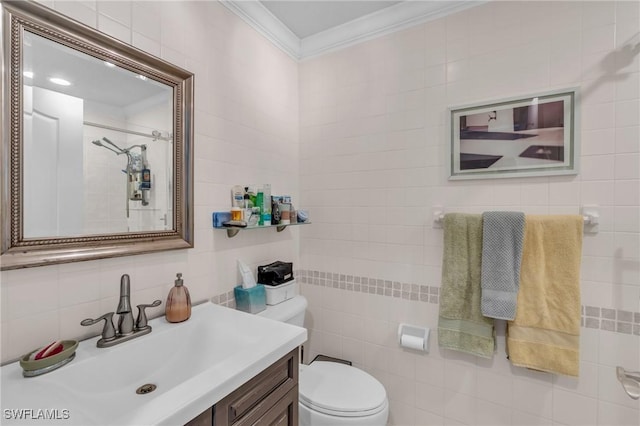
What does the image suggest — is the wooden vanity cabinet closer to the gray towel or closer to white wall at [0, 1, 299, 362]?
white wall at [0, 1, 299, 362]

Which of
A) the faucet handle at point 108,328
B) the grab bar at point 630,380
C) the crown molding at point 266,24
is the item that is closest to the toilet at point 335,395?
the faucet handle at point 108,328

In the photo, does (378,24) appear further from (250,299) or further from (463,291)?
(250,299)

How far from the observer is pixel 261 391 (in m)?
0.94

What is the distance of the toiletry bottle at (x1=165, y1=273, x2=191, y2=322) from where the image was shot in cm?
115

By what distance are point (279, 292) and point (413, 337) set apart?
2.55 feet

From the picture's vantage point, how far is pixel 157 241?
1194 mm

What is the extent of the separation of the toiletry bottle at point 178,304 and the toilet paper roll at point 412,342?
1112 millimetres

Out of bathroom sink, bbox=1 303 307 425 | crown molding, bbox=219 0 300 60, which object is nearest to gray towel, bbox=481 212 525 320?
bathroom sink, bbox=1 303 307 425

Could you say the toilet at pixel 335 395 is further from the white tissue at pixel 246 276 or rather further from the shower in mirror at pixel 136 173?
the shower in mirror at pixel 136 173

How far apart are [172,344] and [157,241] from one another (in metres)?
0.40

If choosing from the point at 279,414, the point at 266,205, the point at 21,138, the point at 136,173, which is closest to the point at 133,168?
the point at 136,173

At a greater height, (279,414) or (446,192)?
(446,192)

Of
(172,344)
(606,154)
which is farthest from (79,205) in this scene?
(606,154)

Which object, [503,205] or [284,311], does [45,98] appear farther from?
[503,205]
